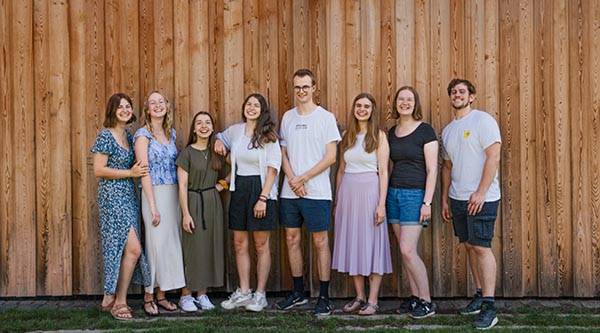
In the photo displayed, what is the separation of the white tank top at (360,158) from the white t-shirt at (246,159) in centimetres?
73

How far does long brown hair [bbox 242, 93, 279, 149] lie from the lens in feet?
17.0

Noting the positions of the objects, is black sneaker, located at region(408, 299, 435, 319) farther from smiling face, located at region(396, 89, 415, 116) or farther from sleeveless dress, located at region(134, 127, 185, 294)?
sleeveless dress, located at region(134, 127, 185, 294)

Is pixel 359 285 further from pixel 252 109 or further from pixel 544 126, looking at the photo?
pixel 544 126

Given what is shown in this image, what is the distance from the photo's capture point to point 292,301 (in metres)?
5.34

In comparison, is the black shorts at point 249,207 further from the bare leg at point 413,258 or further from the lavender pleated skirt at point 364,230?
the bare leg at point 413,258

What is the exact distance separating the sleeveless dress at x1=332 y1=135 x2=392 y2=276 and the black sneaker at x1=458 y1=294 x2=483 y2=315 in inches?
26.8

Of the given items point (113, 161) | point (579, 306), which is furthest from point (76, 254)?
point (579, 306)

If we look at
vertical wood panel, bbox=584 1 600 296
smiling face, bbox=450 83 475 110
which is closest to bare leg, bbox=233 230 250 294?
smiling face, bbox=450 83 475 110

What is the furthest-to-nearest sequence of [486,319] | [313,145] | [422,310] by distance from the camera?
[313,145] → [422,310] → [486,319]

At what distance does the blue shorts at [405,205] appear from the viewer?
5.03m

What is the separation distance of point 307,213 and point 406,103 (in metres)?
1.18

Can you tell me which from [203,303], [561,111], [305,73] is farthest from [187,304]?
[561,111]

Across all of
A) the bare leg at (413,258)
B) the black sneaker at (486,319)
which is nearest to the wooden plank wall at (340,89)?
the bare leg at (413,258)

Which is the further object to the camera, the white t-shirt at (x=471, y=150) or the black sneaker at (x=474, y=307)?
the black sneaker at (x=474, y=307)
